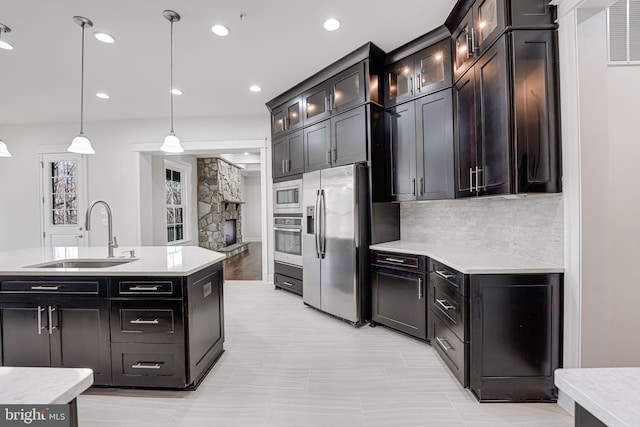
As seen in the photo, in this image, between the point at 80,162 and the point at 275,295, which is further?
the point at 80,162

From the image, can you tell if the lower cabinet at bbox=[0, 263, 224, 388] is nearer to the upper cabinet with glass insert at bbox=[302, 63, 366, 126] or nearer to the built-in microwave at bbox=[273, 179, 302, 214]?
the built-in microwave at bbox=[273, 179, 302, 214]

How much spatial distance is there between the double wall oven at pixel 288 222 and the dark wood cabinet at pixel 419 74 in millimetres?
1644

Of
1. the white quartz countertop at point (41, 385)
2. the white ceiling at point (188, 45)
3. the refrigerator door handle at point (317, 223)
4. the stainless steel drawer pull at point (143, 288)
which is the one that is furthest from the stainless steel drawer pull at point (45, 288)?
the refrigerator door handle at point (317, 223)

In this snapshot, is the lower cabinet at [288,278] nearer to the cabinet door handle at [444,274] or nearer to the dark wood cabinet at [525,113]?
the cabinet door handle at [444,274]

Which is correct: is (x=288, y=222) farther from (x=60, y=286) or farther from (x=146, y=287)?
(x=60, y=286)

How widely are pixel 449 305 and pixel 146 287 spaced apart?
86.5 inches

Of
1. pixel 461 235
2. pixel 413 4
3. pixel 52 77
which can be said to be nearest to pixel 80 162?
pixel 52 77

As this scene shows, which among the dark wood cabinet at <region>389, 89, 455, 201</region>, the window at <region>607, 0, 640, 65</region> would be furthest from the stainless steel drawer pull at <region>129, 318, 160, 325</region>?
the window at <region>607, 0, 640, 65</region>

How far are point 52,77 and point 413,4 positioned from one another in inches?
167

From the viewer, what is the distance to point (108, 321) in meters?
2.01

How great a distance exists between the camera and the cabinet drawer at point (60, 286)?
79.5 inches

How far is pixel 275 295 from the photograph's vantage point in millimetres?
4301

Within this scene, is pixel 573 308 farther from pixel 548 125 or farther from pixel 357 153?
pixel 357 153

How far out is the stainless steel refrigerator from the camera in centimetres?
308
